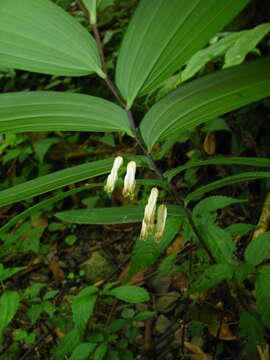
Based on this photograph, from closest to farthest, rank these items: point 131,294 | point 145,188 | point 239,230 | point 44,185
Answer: point 44,185 → point 239,230 → point 131,294 → point 145,188

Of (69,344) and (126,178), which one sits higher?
(126,178)

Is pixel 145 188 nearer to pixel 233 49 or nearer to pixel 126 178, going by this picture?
pixel 233 49

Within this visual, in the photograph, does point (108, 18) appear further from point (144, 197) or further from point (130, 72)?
point (130, 72)

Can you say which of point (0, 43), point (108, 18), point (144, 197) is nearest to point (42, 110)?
point (0, 43)

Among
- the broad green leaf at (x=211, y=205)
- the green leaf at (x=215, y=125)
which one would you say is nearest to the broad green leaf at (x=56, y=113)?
the broad green leaf at (x=211, y=205)

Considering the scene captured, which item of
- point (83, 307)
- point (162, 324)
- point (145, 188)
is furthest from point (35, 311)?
point (145, 188)

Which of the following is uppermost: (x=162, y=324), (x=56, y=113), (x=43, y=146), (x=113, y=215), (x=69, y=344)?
(x=43, y=146)

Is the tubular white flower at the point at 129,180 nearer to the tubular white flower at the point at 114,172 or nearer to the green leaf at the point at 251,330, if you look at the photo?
the tubular white flower at the point at 114,172
